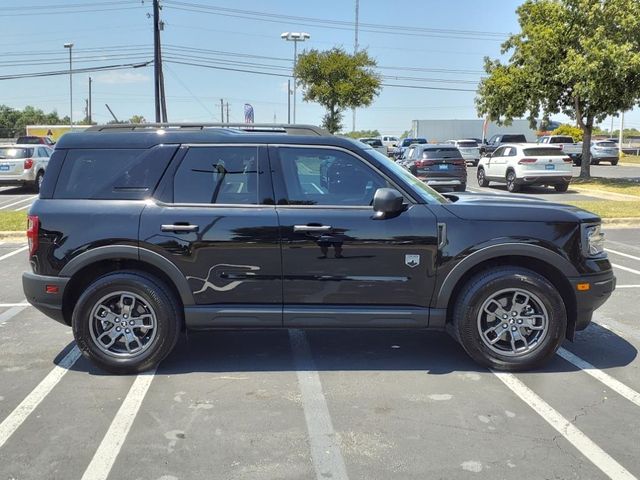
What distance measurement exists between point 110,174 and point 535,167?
1775 centimetres

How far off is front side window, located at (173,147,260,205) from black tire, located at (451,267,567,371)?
70.8 inches

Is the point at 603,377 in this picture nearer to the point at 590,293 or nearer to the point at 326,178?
the point at 590,293

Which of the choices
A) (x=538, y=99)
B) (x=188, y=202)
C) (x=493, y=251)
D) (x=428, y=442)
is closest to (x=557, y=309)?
(x=493, y=251)

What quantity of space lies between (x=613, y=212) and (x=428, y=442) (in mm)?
12135

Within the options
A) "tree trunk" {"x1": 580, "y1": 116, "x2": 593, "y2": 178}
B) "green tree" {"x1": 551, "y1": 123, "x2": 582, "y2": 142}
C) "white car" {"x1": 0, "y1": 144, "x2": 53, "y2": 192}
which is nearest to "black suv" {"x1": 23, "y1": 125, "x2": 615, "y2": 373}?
"white car" {"x1": 0, "y1": 144, "x2": 53, "y2": 192}

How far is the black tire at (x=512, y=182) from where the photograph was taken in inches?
806

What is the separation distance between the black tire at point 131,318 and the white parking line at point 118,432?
6.6 inches

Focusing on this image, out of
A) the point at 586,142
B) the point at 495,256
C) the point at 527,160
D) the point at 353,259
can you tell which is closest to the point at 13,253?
the point at 353,259

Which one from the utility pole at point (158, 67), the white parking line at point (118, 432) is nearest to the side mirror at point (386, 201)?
the white parking line at point (118, 432)

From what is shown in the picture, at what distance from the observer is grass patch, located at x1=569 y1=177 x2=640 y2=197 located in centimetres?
2011

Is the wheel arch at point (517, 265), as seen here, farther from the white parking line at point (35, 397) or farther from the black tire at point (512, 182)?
the black tire at point (512, 182)

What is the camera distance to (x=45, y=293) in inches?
182

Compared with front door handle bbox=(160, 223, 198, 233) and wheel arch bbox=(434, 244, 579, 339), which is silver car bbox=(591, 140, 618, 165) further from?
front door handle bbox=(160, 223, 198, 233)

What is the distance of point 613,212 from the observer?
45.6 feet
